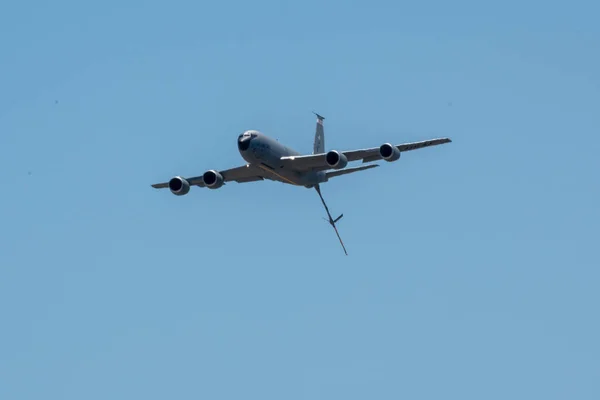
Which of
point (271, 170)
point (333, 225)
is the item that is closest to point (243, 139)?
point (271, 170)

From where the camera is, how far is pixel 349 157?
9456 centimetres

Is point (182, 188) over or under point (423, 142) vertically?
under

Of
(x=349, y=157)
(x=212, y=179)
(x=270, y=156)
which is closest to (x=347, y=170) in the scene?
(x=349, y=157)

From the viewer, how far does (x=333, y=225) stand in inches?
3920

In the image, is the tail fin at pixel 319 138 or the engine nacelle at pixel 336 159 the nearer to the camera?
the engine nacelle at pixel 336 159

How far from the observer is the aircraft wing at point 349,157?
92.7 m

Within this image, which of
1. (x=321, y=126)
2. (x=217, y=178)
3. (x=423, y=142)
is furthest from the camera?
(x=321, y=126)

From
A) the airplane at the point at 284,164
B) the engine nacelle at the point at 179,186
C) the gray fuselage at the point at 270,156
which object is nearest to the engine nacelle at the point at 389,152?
the airplane at the point at 284,164

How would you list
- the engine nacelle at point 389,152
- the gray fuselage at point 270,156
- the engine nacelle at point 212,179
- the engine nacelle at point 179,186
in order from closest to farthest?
the engine nacelle at point 389,152, the gray fuselage at point 270,156, the engine nacelle at point 212,179, the engine nacelle at point 179,186

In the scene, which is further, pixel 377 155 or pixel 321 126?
pixel 321 126

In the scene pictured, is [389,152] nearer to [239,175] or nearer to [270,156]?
[270,156]

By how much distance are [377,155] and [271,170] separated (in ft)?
24.1

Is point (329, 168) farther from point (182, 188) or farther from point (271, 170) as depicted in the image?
point (182, 188)

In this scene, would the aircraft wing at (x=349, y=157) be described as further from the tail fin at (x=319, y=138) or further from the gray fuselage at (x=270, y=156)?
the tail fin at (x=319, y=138)
